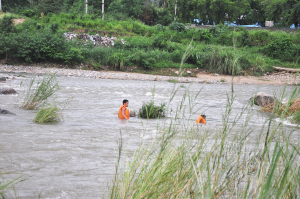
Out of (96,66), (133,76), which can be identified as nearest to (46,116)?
(133,76)

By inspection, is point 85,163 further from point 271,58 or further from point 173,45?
point 271,58

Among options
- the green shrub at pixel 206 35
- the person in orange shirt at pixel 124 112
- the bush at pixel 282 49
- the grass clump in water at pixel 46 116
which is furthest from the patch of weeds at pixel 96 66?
the bush at pixel 282 49

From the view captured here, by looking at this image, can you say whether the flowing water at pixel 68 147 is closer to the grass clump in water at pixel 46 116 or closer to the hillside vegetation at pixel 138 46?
the grass clump in water at pixel 46 116

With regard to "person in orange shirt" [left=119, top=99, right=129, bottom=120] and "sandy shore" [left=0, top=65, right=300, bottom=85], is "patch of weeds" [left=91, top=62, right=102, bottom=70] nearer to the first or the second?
"sandy shore" [left=0, top=65, right=300, bottom=85]

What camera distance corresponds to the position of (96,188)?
394cm

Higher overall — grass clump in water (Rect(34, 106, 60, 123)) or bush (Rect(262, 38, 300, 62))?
bush (Rect(262, 38, 300, 62))

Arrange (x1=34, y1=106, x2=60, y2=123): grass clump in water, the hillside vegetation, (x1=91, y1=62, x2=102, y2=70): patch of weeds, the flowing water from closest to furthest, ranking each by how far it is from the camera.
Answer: the flowing water → (x1=34, y1=106, x2=60, y2=123): grass clump in water → the hillside vegetation → (x1=91, y1=62, x2=102, y2=70): patch of weeds

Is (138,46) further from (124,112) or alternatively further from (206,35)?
(124,112)

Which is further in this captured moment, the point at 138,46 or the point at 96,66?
the point at 138,46

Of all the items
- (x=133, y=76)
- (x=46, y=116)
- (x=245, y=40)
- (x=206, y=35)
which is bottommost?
(x=46, y=116)

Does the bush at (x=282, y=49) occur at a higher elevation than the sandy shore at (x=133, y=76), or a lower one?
higher

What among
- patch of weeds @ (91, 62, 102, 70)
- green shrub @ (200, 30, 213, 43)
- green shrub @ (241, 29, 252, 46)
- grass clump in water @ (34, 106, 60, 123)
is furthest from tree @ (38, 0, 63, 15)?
grass clump in water @ (34, 106, 60, 123)

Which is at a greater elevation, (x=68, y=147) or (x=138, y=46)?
(x=138, y=46)

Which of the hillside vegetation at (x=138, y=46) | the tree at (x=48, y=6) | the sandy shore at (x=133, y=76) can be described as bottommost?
the sandy shore at (x=133, y=76)
